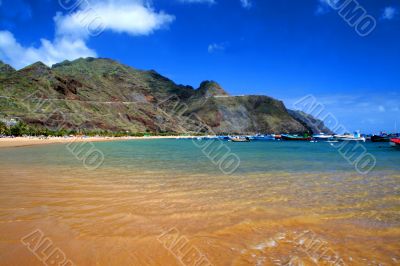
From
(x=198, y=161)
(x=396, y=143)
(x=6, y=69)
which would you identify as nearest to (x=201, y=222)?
(x=198, y=161)

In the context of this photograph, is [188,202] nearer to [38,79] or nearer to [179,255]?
[179,255]

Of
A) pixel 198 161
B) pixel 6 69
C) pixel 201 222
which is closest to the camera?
pixel 201 222

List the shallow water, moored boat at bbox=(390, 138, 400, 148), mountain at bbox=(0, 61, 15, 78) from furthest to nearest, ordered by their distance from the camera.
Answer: mountain at bbox=(0, 61, 15, 78) < moored boat at bbox=(390, 138, 400, 148) < the shallow water

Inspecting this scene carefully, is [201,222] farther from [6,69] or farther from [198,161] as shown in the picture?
[6,69]

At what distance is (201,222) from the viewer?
7.60 m

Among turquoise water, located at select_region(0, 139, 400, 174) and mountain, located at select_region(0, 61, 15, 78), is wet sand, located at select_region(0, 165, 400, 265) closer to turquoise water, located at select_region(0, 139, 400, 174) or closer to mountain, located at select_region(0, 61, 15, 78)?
turquoise water, located at select_region(0, 139, 400, 174)

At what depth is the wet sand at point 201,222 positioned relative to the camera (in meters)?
5.54

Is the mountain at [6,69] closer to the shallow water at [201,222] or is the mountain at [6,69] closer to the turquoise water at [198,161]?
the turquoise water at [198,161]

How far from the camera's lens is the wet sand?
5.54 meters

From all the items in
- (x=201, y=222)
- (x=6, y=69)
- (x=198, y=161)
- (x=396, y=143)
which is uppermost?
(x=6, y=69)

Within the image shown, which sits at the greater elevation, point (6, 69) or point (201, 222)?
point (6, 69)

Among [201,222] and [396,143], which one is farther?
[396,143]

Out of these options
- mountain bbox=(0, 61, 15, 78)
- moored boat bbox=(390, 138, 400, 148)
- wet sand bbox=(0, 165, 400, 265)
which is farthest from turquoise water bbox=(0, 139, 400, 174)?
mountain bbox=(0, 61, 15, 78)

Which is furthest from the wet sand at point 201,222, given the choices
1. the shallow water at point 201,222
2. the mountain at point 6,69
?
the mountain at point 6,69
